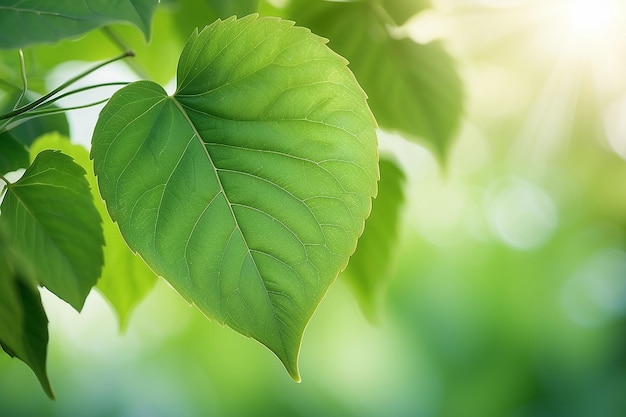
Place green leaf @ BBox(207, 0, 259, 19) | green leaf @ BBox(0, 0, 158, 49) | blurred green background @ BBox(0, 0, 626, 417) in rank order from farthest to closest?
blurred green background @ BBox(0, 0, 626, 417) → green leaf @ BBox(207, 0, 259, 19) → green leaf @ BBox(0, 0, 158, 49)

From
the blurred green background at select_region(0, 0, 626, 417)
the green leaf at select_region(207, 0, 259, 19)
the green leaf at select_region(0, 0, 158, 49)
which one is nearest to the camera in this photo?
the green leaf at select_region(0, 0, 158, 49)

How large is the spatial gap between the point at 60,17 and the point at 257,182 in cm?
7

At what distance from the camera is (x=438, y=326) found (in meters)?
3.75

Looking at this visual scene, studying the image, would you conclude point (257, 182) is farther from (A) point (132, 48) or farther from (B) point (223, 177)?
(A) point (132, 48)

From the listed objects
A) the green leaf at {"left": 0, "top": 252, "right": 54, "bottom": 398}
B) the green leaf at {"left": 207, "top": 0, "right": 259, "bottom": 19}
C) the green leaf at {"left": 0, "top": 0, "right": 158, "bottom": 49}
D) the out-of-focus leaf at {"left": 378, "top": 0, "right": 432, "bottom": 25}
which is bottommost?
the green leaf at {"left": 0, "top": 252, "right": 54, "bottom": 398}

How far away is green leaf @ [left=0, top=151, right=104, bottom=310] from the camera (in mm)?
231

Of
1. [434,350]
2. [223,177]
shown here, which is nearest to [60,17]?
[223,177]

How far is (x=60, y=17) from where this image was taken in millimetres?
189

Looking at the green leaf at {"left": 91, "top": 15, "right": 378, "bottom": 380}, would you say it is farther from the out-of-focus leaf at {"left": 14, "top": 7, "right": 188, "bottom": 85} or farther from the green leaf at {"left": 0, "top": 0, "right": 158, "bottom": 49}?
the out-of-focus leaf at {"left": 14, "top": 7, "right": 188, "bottom": 85}

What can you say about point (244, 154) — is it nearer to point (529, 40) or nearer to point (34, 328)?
point (34, 328)

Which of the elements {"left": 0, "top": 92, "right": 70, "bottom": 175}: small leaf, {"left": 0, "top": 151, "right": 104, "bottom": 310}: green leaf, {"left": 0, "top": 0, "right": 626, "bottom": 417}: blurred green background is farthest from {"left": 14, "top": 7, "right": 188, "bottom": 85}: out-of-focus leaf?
{"left": 0, "top": 0, "right": 626, "bottom": 417}: blurred green background

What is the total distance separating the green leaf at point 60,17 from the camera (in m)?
0.18

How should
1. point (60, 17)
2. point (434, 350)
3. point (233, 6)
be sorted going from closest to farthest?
point (60, 17) → point (233, 6) → point (434, 350)

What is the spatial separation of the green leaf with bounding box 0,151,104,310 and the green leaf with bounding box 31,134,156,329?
0.06 meters
